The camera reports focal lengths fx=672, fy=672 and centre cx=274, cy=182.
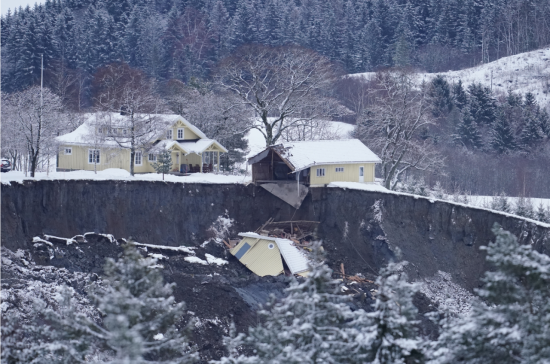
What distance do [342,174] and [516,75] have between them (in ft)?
159

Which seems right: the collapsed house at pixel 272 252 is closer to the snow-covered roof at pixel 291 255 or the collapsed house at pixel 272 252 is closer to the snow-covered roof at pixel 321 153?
the snow-covered roof at pixel 291 255

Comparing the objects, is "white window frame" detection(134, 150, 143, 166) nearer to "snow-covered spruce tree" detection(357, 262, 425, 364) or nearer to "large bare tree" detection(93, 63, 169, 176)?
"large bare tree" detection(93, 63, 169, 176)

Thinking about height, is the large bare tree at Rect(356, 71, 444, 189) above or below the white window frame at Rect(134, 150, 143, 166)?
above

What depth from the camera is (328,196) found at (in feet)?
129

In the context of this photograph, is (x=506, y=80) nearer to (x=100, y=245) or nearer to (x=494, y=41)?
(x=494, y=41)

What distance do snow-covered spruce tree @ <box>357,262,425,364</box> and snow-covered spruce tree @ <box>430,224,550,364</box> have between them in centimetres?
63

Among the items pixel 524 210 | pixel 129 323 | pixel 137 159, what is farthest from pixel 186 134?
pixel 129 323

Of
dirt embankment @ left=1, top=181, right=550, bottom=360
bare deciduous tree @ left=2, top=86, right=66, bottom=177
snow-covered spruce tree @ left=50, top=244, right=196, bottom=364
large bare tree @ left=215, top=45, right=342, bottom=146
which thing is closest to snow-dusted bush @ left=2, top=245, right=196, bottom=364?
snow-covered spruce tree @ left=50, top=244, right=196, bottom=364

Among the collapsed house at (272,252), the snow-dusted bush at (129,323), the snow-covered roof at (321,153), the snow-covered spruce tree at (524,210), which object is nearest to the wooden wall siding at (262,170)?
the snow-covered roof at (321,153)

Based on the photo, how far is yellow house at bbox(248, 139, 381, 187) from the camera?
39.3 metres

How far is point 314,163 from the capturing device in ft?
128

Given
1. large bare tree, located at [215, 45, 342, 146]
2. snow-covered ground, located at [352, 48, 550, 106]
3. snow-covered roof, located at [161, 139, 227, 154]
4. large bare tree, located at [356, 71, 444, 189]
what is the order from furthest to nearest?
snow-covered ground, located at [352, 48, 550, 106] → large bare tree, located at [215, 45, 342, 146] → snow-covered roof, located at [161, 139, 227, 154] → large bare tree, located at [356, 71, 444, 189]

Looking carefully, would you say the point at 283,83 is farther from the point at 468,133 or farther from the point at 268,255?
the point at 468,133

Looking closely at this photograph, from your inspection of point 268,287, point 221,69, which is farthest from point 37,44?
point 268,287
